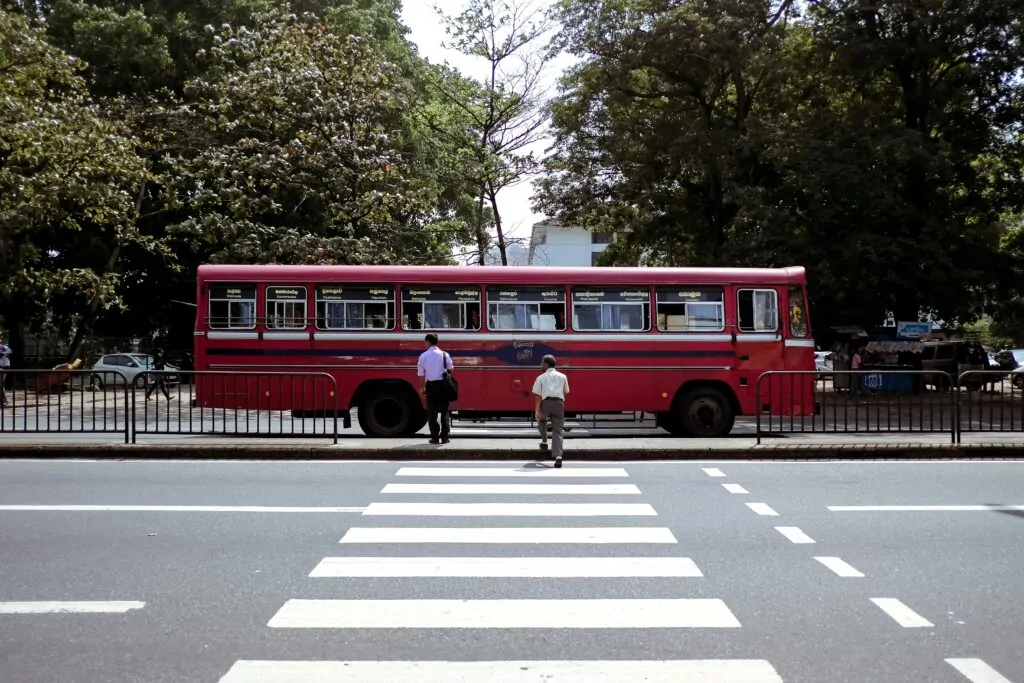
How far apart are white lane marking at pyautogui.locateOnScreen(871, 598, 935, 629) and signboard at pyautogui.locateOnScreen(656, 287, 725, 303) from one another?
1201 cm

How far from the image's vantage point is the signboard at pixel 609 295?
18109 mm

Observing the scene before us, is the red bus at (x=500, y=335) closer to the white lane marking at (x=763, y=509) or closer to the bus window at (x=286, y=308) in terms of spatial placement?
the bus window at (x=286, y=308)

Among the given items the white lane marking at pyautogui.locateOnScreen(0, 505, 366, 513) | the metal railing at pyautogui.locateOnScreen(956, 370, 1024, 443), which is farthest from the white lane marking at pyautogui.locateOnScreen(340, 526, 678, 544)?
the metal railing at pyautogui.locateOnScreen(956, 370, 1024, 443)

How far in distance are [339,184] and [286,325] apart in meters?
10.6

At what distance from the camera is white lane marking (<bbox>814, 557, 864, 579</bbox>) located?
711cm

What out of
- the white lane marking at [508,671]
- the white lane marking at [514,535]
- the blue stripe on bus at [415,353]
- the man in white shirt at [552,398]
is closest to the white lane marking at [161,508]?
the white lane marking at [514,535]

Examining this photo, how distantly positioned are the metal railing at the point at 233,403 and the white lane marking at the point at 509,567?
8056 millimetres

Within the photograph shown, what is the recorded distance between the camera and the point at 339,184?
27750 mm

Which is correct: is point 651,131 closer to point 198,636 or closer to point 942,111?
point 942,111

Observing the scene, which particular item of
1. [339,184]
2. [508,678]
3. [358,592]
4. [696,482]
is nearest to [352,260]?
[339,184]

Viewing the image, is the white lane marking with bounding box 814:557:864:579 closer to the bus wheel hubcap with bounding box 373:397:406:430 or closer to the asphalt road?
the asphalt road

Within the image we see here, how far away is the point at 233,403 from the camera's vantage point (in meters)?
15.7

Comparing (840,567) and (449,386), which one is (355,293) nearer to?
(449,386)

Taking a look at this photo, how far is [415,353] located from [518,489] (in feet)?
22.4
